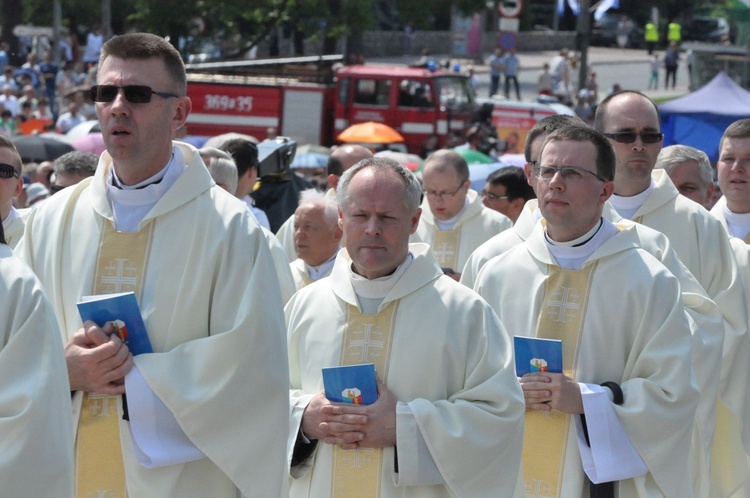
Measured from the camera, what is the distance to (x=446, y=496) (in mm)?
4035

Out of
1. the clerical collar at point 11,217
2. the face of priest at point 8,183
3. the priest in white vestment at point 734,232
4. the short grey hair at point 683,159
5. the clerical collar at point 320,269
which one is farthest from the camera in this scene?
the short grey hair at point 683,159

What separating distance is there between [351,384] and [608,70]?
38.6 meters

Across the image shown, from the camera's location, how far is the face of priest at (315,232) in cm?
598

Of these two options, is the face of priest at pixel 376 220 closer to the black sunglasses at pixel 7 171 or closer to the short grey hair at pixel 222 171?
the black sunglasses at pixel 7 171

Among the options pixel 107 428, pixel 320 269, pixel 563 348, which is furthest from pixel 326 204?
pixel 107 428

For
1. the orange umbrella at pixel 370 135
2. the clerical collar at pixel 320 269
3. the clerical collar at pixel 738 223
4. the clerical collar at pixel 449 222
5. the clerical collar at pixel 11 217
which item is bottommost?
the orange umbrella at pixel 370 135

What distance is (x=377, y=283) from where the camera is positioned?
4074mm

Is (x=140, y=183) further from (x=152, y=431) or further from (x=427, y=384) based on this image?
(x=427, y=384)

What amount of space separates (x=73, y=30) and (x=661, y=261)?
116ft

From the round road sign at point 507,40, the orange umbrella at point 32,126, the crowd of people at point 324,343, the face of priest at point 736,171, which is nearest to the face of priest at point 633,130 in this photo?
the crowd of people at point 324,343

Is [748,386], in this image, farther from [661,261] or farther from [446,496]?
[446,496]

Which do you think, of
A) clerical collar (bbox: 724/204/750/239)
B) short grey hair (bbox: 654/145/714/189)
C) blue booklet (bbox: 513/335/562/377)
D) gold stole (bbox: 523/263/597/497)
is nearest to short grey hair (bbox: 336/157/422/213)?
blue booklet (bbox: 513/335/562/377)

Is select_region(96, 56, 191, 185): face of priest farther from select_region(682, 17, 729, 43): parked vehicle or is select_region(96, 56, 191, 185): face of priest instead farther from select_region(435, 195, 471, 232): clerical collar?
select_region(682, 17, 729, 43): parked vehicle

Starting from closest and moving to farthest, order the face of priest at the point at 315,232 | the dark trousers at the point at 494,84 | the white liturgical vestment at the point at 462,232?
the face of priest at the point at 315,232
the white liturgical vestment at the point at 462,232
the dark trousers at the point at 494,84
